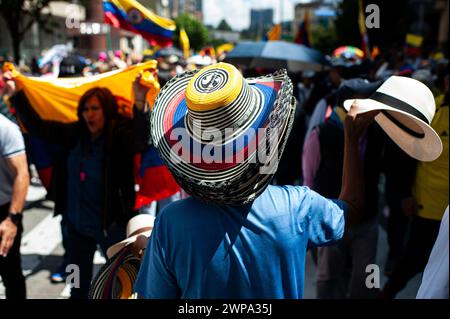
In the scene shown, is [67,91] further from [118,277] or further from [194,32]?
[194,32]

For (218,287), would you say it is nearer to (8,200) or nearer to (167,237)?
(167,237)

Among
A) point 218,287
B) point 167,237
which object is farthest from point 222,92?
point 218,287

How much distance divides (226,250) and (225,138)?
0.35 meters

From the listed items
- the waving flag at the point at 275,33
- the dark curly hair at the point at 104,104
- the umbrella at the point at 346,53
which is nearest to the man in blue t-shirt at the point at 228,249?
the dark curly hair at the point at 104,104

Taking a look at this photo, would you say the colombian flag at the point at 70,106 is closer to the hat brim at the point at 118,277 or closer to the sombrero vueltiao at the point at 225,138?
the hat brim at the point at 118,277

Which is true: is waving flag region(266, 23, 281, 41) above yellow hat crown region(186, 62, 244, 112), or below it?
above

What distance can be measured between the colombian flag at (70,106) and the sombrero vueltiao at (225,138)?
85.6 inches

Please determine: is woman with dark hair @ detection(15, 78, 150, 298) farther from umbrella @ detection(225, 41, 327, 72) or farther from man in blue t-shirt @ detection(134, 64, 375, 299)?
umbrella @ detection(225, 41, 327, 72)

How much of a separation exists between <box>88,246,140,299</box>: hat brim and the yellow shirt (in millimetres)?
2533

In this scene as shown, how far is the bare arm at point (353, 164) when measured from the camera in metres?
1.71

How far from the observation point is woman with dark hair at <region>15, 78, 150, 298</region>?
3.42 metres

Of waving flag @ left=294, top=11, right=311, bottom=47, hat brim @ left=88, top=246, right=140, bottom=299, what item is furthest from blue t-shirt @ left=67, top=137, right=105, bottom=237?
waving flag @ left=294, top=11, right=311, bottom=47

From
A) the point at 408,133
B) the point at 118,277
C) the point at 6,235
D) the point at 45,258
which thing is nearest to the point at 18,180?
the point at 6,235
